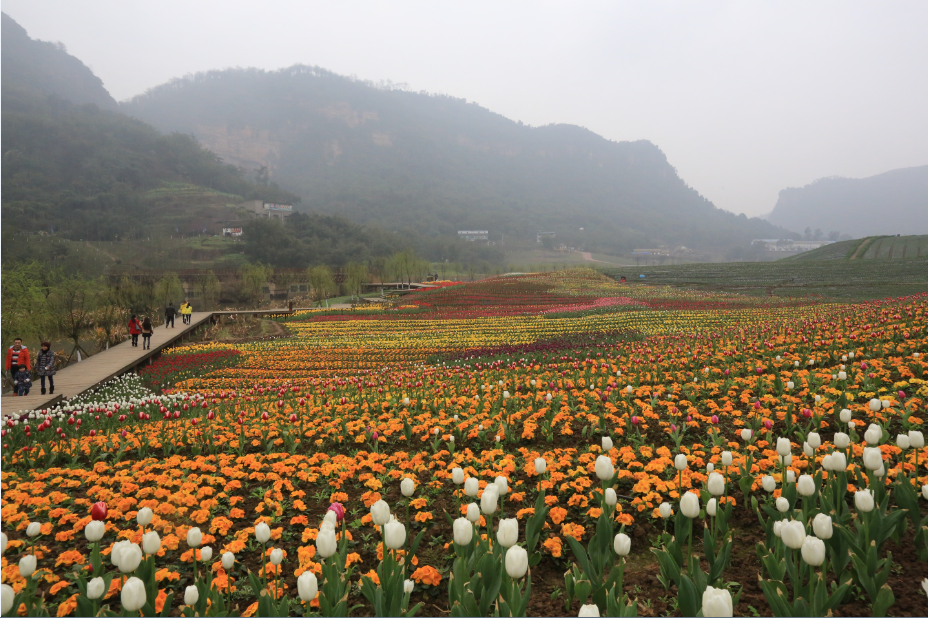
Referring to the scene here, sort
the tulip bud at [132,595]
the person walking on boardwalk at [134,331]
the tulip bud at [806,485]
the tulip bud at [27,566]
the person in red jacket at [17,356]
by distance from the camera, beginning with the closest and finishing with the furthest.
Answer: the tulip bud at [132,595], the tulip bud at [27,566], the tulip bud at [806,485], the person in red jacket at [17,356], the person walking on boardwalk at [134,331]

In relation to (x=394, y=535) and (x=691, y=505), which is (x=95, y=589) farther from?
(x=691, y=505)

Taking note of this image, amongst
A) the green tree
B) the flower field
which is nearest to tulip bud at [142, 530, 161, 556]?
the flower field

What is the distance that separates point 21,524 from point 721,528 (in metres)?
5.47

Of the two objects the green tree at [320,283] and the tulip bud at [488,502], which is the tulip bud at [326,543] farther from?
the green tree at [320,283]

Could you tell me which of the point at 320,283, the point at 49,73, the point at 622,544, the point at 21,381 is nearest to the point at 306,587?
the point at 622,544

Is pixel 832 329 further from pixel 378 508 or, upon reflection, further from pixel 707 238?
pixel 707 238

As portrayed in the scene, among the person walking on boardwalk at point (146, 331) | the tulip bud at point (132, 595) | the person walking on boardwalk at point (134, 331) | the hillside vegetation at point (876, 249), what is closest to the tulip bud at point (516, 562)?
the tulip bud at point (132, 595)

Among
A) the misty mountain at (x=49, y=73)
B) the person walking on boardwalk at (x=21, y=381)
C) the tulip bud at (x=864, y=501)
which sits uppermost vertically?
the misty mountain at (x=49, y=73)

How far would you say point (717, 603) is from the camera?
196cm

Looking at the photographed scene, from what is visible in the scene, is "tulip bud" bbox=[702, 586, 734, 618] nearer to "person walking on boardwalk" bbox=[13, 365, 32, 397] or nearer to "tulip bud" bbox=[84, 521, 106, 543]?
"tulip bud" bbox=[84, 521, 106, 543]

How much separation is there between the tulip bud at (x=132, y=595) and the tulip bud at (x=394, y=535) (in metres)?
1.10

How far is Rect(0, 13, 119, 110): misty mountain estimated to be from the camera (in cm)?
14038

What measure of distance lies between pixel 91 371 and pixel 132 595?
14.2 meters

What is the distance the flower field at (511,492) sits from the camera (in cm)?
264
